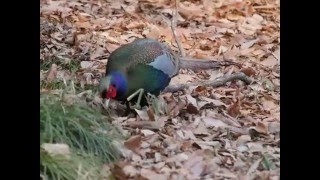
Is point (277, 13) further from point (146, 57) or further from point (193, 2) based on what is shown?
point (146, 57)

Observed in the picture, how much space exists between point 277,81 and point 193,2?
523 millimetres

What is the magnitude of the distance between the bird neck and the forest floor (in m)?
0.09

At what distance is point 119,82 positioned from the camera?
2.88 meters

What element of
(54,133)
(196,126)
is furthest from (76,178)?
(196,126)

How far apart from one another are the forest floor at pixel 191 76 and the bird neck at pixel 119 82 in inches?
3.5

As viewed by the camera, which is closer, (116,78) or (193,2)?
(116,78)

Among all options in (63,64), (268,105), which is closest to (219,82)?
(268,105)

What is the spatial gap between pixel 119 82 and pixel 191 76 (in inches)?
13.6

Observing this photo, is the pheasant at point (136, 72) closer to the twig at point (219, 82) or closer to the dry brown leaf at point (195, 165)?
the twig at point (219, 82)

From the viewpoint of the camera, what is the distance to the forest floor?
2.78 m

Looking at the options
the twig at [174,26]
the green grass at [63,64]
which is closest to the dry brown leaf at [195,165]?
the twig at [174,26]

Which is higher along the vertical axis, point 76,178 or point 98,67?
point 98,67

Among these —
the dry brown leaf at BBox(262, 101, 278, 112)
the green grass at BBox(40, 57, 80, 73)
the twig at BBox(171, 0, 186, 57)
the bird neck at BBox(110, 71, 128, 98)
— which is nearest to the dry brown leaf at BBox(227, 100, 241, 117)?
the dry brown leaf at BBox(262, 101, 278, 112)

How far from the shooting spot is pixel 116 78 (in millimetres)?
2891
